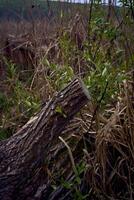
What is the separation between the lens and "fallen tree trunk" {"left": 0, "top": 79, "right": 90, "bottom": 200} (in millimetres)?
2410

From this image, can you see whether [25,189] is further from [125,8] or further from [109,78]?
[125,8]

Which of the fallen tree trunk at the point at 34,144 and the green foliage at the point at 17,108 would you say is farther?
the green foliage at the point at 17,108

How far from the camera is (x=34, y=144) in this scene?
249 centimetres

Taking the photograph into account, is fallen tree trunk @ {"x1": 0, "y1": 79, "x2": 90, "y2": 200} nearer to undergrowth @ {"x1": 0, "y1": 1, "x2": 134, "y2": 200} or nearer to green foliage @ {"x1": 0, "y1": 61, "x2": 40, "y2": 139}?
undergrowth @ {"x1": 0, "y1": 1, "x2": 134, "y2": 200}

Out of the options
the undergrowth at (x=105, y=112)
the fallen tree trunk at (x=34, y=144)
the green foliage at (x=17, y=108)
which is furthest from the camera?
the green foliage at (x=17, y=108)

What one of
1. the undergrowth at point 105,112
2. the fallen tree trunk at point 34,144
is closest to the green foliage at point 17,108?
the undergrowth at point 105,112

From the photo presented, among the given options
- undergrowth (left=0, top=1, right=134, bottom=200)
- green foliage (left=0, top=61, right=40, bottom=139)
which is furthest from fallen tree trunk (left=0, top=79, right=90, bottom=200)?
green foliage (left=0, top=61, right=40, bottom=139)

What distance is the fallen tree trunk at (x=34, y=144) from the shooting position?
241cm

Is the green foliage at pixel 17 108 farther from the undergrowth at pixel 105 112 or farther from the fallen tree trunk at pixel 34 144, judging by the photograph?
the fallen tree trunk at pixel 34 144

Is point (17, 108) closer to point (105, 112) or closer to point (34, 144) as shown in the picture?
point (105, 112)

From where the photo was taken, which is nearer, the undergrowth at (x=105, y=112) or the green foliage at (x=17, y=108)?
the undergrowth at (x=105, y=112)

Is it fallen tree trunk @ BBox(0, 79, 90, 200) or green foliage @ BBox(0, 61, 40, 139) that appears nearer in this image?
fallen tree trunk @ BBox(0, 79, 90, 200)

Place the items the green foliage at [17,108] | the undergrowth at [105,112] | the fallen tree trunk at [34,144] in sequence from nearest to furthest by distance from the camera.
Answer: the fallen tree trunk at [34,144] < the undergrowth at [105,112] < the green foliage at [17,108]

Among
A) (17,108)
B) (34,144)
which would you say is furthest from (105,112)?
(17,108)
